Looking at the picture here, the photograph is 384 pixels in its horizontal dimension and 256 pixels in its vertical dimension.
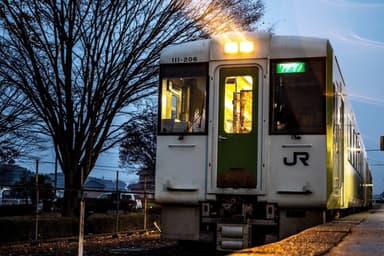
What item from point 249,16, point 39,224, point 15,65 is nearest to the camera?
point 39,224

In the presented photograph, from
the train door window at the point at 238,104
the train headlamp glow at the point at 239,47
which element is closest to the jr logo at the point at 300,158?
the train door window at the point at 238,104

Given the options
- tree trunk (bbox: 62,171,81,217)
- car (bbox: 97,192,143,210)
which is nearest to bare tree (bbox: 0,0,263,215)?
tree trunk (bbox: 62,171,81,217)

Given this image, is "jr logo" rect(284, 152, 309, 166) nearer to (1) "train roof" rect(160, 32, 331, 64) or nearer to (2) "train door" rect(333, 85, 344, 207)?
(2) "train door" rect(333, 85, 344, 207)

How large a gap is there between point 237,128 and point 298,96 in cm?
109

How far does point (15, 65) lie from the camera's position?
59.1 ft

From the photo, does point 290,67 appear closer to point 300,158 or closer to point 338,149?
point 300,158

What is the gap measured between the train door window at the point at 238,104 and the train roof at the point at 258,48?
0.41 metres

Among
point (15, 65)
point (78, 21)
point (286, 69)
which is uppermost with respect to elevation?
point (78, 21)

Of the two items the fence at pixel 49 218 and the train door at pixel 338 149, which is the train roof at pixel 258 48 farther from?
the fence at pixel 49 218

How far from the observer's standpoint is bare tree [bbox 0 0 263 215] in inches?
713

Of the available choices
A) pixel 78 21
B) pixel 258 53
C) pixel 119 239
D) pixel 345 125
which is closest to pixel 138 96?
pixel 78 21

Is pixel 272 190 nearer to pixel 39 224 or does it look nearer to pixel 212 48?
pixel 212 48

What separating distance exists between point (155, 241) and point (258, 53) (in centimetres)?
814

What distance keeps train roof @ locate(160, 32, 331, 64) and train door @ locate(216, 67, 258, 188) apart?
1.03 feet
